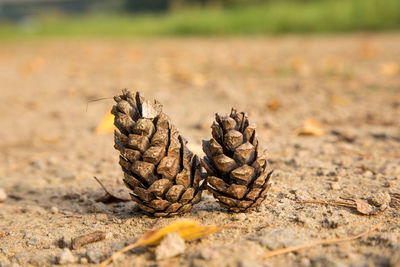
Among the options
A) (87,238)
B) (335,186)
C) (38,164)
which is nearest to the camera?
(87,238)

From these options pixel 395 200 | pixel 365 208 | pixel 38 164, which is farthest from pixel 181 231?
pixel 38 164

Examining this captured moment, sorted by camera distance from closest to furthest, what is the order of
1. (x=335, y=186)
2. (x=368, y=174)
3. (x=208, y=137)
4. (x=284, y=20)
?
(x=335, y=186), (x=368, y=174), (x=208, y=137), (x=284, y=20)

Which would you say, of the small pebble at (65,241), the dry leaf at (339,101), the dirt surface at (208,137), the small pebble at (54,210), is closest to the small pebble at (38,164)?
the dirt surface at (208,137)

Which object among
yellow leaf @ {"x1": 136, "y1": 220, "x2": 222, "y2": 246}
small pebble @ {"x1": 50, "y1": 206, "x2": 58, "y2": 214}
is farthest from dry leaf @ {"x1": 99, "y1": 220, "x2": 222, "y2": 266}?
small pebble @ {"x1": 50, "y1": 206, "x2": 58, "y2": 214}

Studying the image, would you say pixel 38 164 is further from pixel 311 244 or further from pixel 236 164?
pixel 311 244

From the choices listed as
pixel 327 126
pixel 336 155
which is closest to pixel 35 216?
pixel 336 155

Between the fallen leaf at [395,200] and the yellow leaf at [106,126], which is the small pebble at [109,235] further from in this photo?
the yellow leaf at [106,126]

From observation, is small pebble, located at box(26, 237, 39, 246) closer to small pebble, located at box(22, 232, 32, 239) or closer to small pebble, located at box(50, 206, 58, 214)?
small pebble, located at box(22, 232, 32, 239)
